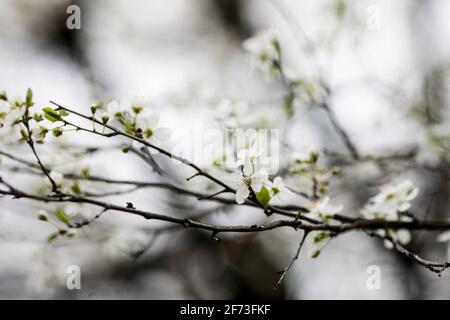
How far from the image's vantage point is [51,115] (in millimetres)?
1095

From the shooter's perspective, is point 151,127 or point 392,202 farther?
point 392,202

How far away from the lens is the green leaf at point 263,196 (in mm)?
1066

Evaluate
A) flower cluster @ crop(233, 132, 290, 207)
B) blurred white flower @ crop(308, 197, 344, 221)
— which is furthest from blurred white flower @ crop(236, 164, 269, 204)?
blurred white flower @ crop(308, 197, 344, 221)

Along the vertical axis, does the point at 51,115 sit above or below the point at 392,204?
above

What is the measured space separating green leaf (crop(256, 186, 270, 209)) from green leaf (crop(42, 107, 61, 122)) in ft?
1.78

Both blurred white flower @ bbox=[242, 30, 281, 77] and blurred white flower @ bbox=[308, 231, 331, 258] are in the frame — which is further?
blurred white flower @ bbox=[242, 30, 281, 77]

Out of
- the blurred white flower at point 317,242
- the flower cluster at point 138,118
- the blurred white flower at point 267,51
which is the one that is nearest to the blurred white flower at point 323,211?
the blurred white flower at point 317,242

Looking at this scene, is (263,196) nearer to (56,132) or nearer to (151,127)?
(151,127)

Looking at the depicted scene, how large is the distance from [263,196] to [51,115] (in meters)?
0.57

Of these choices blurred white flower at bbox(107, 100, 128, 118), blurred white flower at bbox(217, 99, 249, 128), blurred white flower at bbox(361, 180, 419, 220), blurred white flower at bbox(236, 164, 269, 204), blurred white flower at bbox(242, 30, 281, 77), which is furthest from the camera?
blurred white flower at bbox(242, 30, 281, 77)

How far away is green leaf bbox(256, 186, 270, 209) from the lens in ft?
3.50

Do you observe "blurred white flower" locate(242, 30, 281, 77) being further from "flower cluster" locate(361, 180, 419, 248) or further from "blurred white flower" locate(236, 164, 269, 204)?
"blurred white flower" locate(236, 164, 269, 204)

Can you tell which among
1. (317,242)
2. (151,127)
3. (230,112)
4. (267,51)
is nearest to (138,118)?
(151,127)
